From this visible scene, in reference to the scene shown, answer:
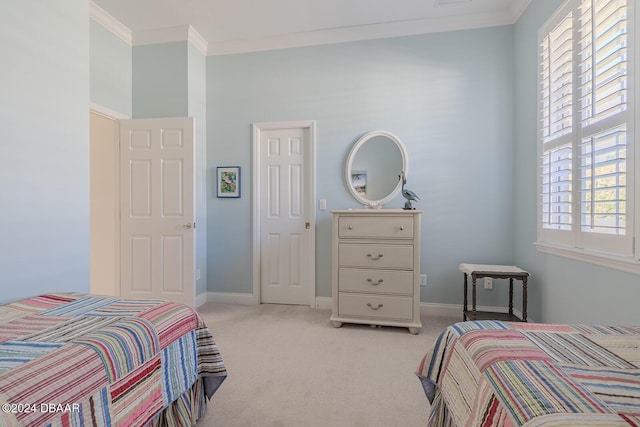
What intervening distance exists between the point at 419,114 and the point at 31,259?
3.31 meters

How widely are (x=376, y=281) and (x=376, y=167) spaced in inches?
48.0

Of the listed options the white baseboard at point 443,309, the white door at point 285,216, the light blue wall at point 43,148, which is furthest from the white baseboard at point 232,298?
the white baseboard at point 443,309

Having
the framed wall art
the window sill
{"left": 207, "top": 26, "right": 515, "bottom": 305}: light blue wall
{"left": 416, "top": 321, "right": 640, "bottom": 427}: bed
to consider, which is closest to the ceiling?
{"left": 207, "top": 26, "right": 515, "bottom": 305}: light blue wall

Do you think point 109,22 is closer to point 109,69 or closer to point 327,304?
point 109,69

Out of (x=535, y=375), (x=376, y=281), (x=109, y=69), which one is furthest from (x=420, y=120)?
(x=109, y=69)

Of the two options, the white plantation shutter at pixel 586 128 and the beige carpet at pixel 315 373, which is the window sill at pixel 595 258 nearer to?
the white plantation shutter at pixel 586 128

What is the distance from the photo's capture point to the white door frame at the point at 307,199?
3395 mm

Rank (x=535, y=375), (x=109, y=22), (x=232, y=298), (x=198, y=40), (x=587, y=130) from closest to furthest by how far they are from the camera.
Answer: (x=535, y=375) → (x=587, y=130) → (x=109, y=22) → (x=198, y=40) → (x=232, y=298)

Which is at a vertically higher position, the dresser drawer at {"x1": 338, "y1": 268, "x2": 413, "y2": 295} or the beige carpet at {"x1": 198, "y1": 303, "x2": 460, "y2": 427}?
the dresser drawer at {"x1": 338, "y1": 268, "x2": 413, "y2": 295}

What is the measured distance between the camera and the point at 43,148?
183cm

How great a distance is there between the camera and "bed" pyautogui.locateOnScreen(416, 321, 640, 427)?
0.66 meters

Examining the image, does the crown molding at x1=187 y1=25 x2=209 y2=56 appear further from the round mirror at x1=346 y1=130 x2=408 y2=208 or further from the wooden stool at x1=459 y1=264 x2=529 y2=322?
the wooden stool at x1=459 y1=264 x2=529 y2=322

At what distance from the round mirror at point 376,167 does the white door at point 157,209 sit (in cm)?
173

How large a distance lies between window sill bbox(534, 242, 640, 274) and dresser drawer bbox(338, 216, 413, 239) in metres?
1.02
